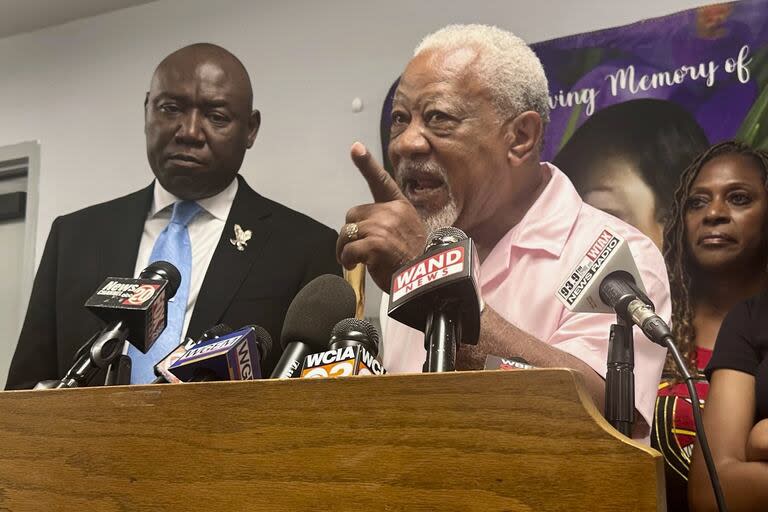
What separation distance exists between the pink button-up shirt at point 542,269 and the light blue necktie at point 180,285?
0.66m

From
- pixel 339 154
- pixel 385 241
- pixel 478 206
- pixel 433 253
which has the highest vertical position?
pixel 339 154

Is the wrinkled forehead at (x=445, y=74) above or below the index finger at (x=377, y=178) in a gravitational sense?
above

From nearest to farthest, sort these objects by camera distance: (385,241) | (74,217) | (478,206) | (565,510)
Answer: (565,510) < (385,241) < (478,206) < (74,217)

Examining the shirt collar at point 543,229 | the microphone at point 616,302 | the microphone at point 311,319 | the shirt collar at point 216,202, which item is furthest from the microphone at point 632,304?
the shirt collar at point 216,202

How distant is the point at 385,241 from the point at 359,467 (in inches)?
28.2

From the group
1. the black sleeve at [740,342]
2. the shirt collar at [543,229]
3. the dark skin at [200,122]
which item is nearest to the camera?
the black sleeve at [740,342]

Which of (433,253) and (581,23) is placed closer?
(433,253)

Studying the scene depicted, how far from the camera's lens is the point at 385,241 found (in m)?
1.61

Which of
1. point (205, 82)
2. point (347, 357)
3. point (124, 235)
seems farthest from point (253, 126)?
point (347, 357)

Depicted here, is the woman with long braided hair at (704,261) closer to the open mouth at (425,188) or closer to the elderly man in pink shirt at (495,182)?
the elderly man in pink shirt at (495,182)

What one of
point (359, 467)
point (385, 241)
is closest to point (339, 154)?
point (385, 241)

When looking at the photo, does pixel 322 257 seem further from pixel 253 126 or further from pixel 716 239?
pixel 716 239

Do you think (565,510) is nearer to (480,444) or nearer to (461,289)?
(480,444)

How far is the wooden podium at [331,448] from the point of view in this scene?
0.85m
